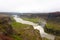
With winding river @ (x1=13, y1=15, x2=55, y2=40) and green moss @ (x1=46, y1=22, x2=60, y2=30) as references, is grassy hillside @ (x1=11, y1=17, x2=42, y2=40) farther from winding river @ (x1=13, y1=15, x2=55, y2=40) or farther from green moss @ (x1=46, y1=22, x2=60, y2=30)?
green moss @ (x1=46, y1=22, x2=60, y2=30)

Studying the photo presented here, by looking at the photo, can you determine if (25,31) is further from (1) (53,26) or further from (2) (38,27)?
(1) (53,26)

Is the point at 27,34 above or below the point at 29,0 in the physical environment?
below

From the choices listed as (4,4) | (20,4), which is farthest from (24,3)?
(4,4)

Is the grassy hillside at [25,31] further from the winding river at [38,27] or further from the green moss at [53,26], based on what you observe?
the green moss at [53,26]

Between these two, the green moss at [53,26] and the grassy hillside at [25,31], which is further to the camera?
the green moss at [53,26]

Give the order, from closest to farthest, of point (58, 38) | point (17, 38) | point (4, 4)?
point (17, 38), point (58, 38), point (4, 4)

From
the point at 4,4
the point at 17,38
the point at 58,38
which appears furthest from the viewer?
the point at 4,4

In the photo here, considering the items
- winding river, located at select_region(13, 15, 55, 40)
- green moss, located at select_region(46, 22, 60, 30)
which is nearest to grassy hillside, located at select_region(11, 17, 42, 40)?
winding river, located at select_region(13, 15, 55, 40)

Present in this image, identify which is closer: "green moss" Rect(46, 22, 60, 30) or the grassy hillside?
the grassy hillside

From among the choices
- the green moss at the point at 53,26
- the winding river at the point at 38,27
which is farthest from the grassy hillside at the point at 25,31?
the green moss at the point at 53,26

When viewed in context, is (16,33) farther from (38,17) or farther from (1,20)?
(38,17)

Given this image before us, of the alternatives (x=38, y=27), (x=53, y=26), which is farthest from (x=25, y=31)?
(x=53, y=26)
